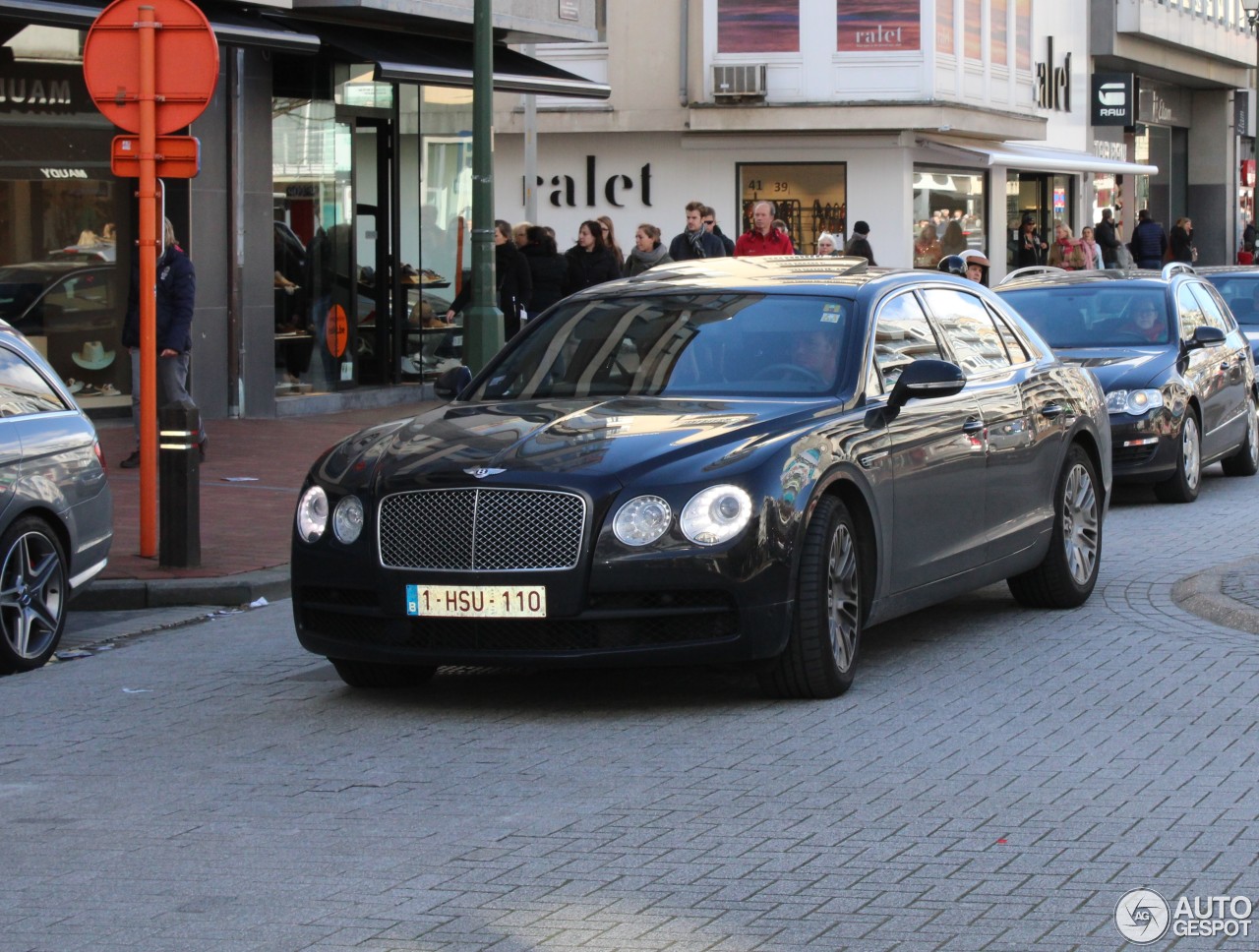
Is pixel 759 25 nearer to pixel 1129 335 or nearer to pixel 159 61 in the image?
pixel 1129 335

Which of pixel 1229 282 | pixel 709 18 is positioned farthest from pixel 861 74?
pixel 1229 282

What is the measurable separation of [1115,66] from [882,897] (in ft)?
153

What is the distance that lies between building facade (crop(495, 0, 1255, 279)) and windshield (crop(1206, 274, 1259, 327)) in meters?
15.8

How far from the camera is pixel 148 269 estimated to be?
1119cm

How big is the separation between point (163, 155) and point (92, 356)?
27.1 feet

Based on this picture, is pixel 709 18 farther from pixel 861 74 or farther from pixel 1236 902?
pixel 1236 902

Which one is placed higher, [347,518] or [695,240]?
[695,240]

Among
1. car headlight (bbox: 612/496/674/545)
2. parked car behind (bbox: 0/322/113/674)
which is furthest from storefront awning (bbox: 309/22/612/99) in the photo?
car headlight (bbox: 612/496/674/545)

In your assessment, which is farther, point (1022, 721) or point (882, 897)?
point (1022, 721)

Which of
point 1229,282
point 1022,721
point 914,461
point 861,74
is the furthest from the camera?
point 861,74

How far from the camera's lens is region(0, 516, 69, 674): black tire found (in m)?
8.71

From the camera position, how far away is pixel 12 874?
5434mm

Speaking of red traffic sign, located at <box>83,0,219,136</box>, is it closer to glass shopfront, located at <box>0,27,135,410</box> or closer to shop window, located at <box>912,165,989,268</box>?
glass shopfront, located at <box>0,27,135,410</box>

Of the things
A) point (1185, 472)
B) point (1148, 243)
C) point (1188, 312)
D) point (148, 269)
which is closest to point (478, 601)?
point (148, 269)
